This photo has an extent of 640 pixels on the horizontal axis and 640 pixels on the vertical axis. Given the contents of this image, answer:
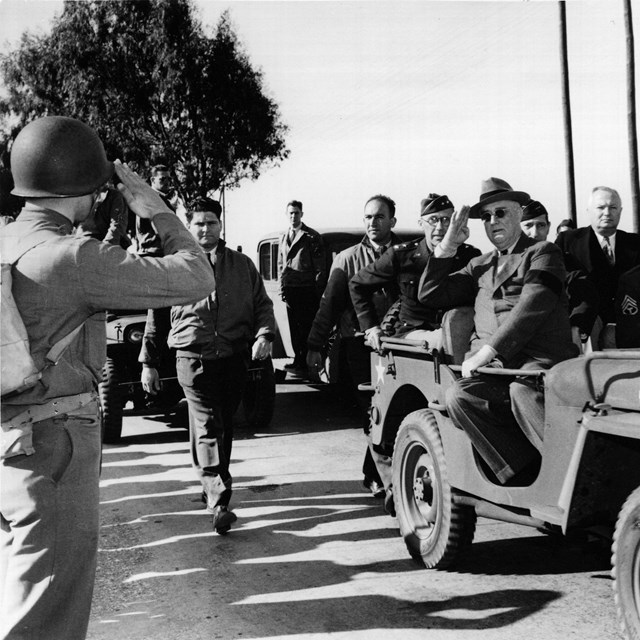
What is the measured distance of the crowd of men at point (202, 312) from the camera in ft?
8.44

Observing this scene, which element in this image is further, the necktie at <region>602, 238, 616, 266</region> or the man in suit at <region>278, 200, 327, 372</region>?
the man in suit at <region>278, 200, 327, 372</region>

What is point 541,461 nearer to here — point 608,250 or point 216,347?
point 216,347

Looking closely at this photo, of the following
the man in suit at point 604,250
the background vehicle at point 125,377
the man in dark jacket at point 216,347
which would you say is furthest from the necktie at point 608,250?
the background vehicle at point 125,377

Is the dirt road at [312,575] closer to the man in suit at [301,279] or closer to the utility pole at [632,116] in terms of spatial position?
the man in suit at [301,279]

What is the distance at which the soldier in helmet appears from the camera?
255 cm

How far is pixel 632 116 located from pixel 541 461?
13.3m

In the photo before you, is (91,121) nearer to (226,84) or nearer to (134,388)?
(226,84)

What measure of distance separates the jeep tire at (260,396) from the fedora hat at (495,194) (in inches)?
180

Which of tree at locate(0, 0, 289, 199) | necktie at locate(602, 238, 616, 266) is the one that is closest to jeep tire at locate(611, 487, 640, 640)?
necktie at locate(602, 238, 616, 266)

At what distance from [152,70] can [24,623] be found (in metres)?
27.1

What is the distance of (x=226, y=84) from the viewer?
92.7 feet

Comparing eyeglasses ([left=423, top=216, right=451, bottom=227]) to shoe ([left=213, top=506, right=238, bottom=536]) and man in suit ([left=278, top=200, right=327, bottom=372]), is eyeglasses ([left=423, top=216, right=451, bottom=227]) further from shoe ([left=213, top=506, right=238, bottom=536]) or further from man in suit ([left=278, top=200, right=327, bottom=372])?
man in suit ([left=278, top=200, right=327, bottom=372])

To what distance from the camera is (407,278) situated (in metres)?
5.96

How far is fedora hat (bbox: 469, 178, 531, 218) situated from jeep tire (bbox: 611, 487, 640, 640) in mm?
1962
